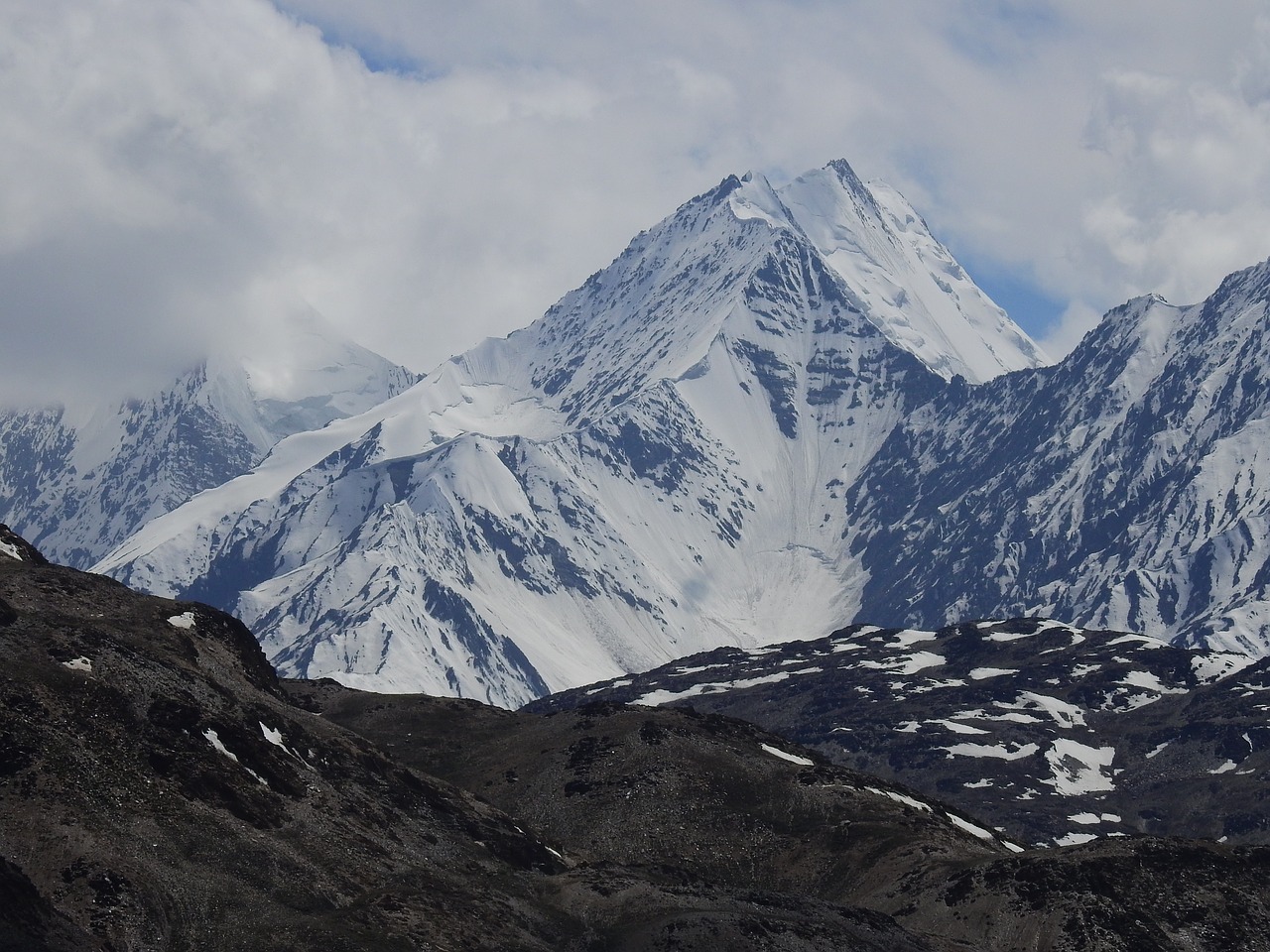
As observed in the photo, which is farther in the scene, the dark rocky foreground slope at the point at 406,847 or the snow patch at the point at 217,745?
the snow patch at the point at 217,745

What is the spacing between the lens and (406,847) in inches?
5408

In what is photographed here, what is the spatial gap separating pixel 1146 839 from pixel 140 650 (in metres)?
93.4

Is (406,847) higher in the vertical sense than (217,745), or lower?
lower

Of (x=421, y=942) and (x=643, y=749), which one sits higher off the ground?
(x=643, y=749)

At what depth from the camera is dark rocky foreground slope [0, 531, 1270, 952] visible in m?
110

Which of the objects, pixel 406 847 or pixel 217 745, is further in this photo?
pixel 406 847

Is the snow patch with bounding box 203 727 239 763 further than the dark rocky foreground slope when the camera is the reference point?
Yes

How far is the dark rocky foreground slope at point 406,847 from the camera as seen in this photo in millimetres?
109562

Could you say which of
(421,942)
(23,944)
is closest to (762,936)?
(421,942)

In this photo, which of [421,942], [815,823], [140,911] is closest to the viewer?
[140,911]

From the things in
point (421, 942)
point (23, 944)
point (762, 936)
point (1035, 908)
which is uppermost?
point (1035, 908)

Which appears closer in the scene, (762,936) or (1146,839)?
(762,936)

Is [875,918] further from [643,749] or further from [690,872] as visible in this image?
[643,749]

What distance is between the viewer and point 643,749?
198500 millimetres
